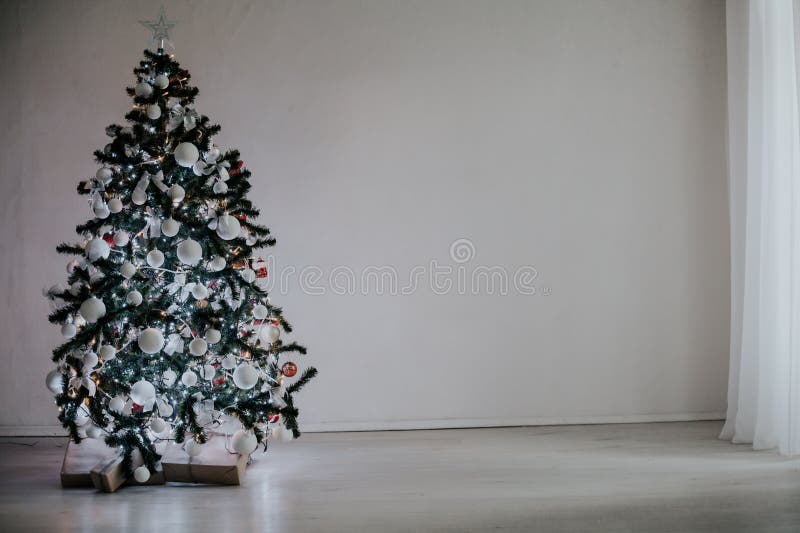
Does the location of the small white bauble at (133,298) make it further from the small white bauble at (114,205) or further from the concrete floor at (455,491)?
the concrete floor at (455,491)

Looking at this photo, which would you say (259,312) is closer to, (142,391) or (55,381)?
(142,391)

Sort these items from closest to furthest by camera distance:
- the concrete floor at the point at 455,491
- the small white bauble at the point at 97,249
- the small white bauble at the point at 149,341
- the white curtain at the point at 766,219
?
the concrete floor at the point at 455,491 < the small white bauble at the point at 149,341 < the small white bauble at the point at 97,249 < the white curtain at the point at 766,219

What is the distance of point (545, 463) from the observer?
3160mm

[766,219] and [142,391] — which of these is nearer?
[142,391]

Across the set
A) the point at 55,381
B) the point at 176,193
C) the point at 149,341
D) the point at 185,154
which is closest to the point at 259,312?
the point at 149,341

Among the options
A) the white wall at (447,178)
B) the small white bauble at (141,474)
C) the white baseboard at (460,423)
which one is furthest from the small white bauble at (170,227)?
the white baseboard at (460,423)

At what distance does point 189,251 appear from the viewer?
270 cm

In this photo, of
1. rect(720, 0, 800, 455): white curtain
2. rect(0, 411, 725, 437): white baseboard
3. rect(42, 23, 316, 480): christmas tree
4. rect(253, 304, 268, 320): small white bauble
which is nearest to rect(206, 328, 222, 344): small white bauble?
rect(42, 23, 316, 480): christmas tree

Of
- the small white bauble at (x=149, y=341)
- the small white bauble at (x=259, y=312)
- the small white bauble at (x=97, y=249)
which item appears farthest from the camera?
the small white bauble at (x=259, y=312)

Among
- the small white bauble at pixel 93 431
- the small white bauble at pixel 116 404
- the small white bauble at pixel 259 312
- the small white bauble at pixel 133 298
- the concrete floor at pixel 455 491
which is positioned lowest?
the concrete floor at pixel 455 491

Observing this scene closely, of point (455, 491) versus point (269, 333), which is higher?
point (269, 333)

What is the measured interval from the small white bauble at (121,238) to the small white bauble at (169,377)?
1.86 feet

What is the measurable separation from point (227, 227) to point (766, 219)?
2590 millimetres

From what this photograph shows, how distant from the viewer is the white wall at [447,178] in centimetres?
389
